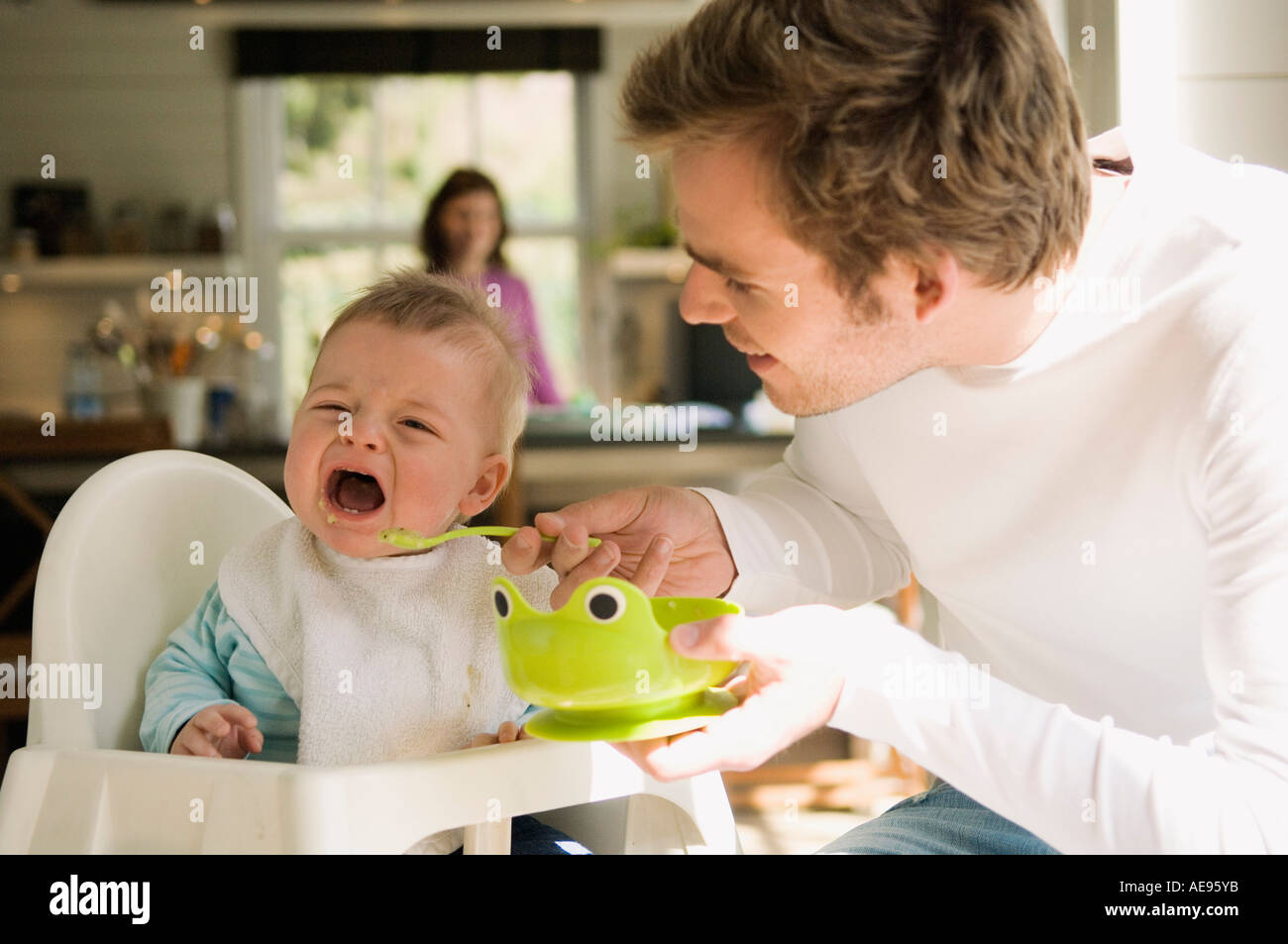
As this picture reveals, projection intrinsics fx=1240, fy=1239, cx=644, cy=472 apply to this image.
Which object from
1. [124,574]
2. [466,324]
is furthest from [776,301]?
[124,574]

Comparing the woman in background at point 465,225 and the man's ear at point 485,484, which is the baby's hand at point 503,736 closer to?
the man's ear at point 485,484

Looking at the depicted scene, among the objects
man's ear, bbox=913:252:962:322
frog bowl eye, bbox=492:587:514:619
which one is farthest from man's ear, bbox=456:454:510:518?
man's ear, bbox=913:252:962:322

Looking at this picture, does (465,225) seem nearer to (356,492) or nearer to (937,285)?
(356,492)

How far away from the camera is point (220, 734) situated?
0.98 m

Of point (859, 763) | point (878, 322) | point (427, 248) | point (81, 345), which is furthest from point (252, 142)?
point (878, 322)

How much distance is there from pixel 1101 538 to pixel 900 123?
39cm

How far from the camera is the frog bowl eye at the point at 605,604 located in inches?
30.8

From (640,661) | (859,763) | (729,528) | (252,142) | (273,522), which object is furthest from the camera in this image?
(252,142)

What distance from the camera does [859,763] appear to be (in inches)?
119

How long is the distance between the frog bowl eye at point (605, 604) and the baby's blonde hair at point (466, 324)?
397 millimetres

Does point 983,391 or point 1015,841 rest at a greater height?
point 983,391

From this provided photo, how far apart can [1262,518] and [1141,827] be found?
0.22 meters

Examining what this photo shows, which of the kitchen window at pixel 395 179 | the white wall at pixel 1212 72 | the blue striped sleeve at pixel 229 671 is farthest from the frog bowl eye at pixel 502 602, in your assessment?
the kitchen window at pixel 395 179
